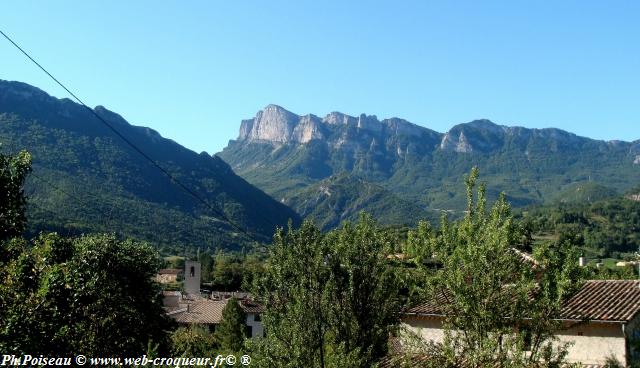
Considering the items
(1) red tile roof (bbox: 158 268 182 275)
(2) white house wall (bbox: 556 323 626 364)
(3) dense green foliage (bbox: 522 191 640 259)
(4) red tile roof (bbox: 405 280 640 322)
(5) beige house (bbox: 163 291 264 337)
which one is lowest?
(5) beige house (bbox: 163 291 264 337)

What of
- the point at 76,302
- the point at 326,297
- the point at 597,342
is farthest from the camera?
the point at 597,342

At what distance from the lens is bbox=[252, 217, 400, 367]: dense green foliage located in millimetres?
13125

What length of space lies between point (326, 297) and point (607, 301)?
9408mm

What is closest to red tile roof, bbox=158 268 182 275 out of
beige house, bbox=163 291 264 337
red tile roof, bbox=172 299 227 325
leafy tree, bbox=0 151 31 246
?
beige house, bbox=163 291 264 337

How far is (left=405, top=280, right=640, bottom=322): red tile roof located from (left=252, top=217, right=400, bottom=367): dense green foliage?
7.50 ft

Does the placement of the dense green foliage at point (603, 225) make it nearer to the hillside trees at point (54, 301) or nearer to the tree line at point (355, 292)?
the hillside trees at point (54, 301)

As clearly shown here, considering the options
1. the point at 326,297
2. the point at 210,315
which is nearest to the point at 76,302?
the point at 326,297

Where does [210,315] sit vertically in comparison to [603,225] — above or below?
below

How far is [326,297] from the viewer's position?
43.7 ft

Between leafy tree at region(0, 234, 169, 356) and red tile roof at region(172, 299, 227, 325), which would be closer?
leafy tree at region(0, 234, 169, 356)

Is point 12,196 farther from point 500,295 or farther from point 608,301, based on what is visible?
point 608,301

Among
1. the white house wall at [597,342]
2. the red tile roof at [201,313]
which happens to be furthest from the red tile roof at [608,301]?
the red tile roof at [201,313]

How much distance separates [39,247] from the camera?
10883 mm

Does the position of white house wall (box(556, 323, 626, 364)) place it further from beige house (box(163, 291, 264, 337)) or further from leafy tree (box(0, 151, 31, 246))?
beige house (box(163, 291, 264, 337))
